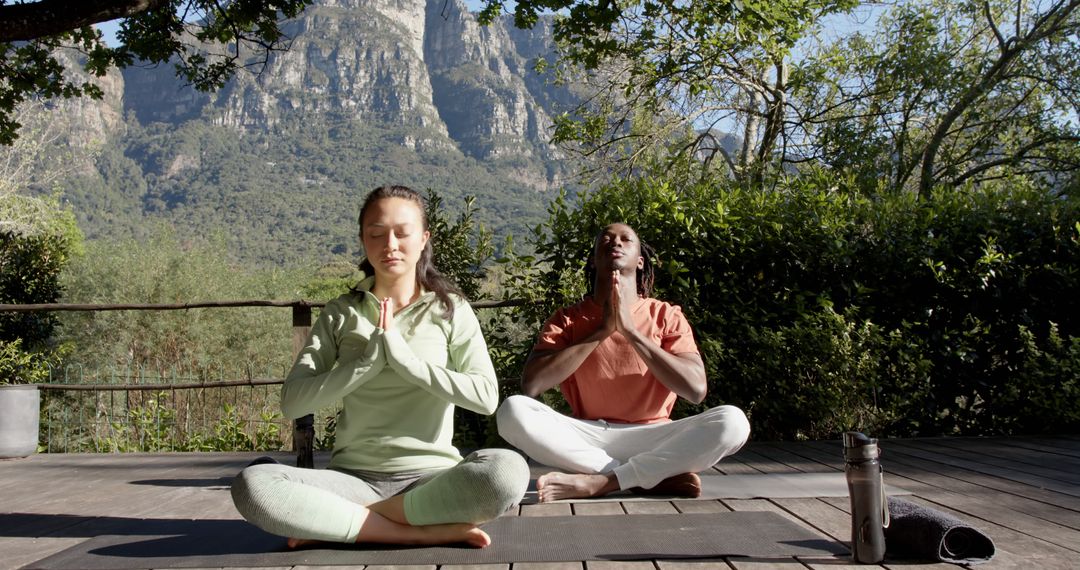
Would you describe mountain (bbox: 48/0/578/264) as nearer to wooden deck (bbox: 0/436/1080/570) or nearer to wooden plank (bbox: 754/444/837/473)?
wooden deck (bbox: 0/436/1080/570)

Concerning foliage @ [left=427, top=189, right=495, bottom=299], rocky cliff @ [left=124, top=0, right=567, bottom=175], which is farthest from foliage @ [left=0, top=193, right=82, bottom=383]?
rocky cliff @ [left=124, top=0, right=567, bottom=175]

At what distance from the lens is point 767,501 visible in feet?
9.52

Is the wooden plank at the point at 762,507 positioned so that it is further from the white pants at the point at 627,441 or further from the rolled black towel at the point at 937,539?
the rolled black towel at the point at 937,539

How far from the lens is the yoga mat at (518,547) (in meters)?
2.09

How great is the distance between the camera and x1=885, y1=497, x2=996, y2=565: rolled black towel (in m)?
1.99

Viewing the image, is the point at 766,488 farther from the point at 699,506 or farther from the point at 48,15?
the point at 48,15

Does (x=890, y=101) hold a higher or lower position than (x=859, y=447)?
higher

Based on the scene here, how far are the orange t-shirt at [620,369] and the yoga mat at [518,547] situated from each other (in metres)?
0.62

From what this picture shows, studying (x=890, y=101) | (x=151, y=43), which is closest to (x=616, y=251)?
(x=151, y=43)

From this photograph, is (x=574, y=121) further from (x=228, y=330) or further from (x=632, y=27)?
(x=228, y=330)

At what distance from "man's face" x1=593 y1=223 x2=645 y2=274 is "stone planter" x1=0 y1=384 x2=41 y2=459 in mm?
3884

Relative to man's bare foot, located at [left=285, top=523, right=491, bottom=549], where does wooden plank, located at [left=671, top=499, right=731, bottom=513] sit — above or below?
below

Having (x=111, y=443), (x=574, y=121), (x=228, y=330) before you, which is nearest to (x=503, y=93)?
(x=228, y=330)

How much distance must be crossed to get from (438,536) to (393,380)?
45cm
